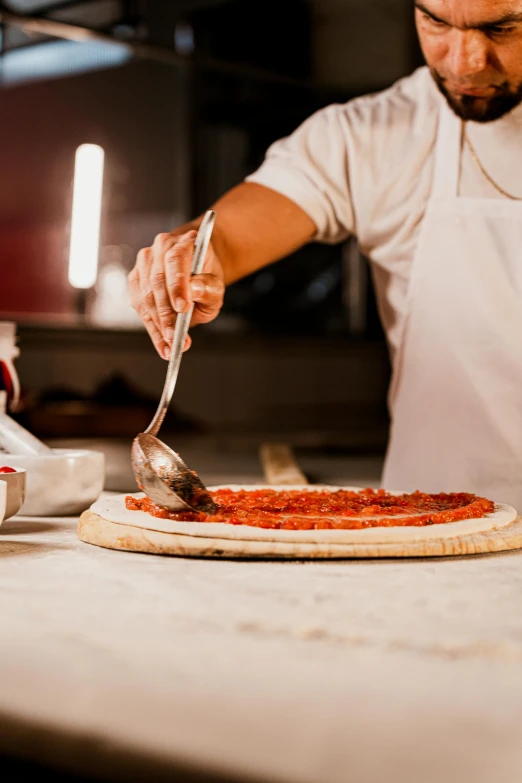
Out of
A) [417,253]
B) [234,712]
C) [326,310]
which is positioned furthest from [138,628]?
[326,310]

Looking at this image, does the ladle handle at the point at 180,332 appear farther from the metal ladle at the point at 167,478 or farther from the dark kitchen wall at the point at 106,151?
the dark kitchen wall at the point at 106,151

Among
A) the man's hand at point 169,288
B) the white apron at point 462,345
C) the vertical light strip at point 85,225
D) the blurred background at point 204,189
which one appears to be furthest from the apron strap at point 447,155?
the vertical light strip at point 85,225

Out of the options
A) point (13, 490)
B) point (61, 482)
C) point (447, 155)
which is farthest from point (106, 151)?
point (13, 490)

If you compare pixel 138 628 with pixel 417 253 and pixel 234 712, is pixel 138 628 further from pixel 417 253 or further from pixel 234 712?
pixel 417 253

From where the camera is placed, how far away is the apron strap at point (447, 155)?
2020mm

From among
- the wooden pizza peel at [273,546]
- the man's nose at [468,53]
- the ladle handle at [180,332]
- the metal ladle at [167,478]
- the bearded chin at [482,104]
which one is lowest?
the wooden pizza peel at [273,546]

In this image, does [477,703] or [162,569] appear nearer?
[477,703]

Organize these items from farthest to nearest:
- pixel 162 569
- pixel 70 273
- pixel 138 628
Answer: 1. pixel 70 273
2. pixel 162 569
3. pixel 138 628

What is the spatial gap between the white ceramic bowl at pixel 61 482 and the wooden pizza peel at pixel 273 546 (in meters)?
0.20

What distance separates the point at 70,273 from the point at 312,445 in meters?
1.88

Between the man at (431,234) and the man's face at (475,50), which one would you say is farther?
the man at (431,234)

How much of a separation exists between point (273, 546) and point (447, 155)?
1.19 meters

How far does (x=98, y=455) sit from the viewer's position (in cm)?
149

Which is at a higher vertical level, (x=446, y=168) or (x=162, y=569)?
(x=446, y=168)
